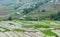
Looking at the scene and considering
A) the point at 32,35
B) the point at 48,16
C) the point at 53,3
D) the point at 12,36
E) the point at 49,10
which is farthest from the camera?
the point at 53,3

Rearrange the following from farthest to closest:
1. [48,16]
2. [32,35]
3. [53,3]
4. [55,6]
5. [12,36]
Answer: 1. [53,3]
2. [55,6]
3. [48,16]
4. [32,35]
5. [12,36]

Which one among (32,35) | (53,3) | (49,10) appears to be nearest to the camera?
(32,35)

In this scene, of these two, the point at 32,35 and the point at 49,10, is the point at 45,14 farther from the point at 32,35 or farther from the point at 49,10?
the point at 32,35

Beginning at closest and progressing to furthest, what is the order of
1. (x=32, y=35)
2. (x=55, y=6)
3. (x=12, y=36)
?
(x=12, y=36) < (x=32, y=35) < (x=55, y=6)

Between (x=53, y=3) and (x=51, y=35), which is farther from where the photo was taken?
(x=53, y=3)

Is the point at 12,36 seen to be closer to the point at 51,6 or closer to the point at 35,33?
the point at 35,33

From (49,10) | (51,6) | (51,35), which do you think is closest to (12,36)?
(51,35)

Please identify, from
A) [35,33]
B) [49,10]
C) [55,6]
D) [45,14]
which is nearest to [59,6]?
[55,6]

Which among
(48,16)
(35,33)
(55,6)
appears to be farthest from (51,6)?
(35,33)

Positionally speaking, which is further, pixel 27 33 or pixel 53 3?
pixel 53 3
